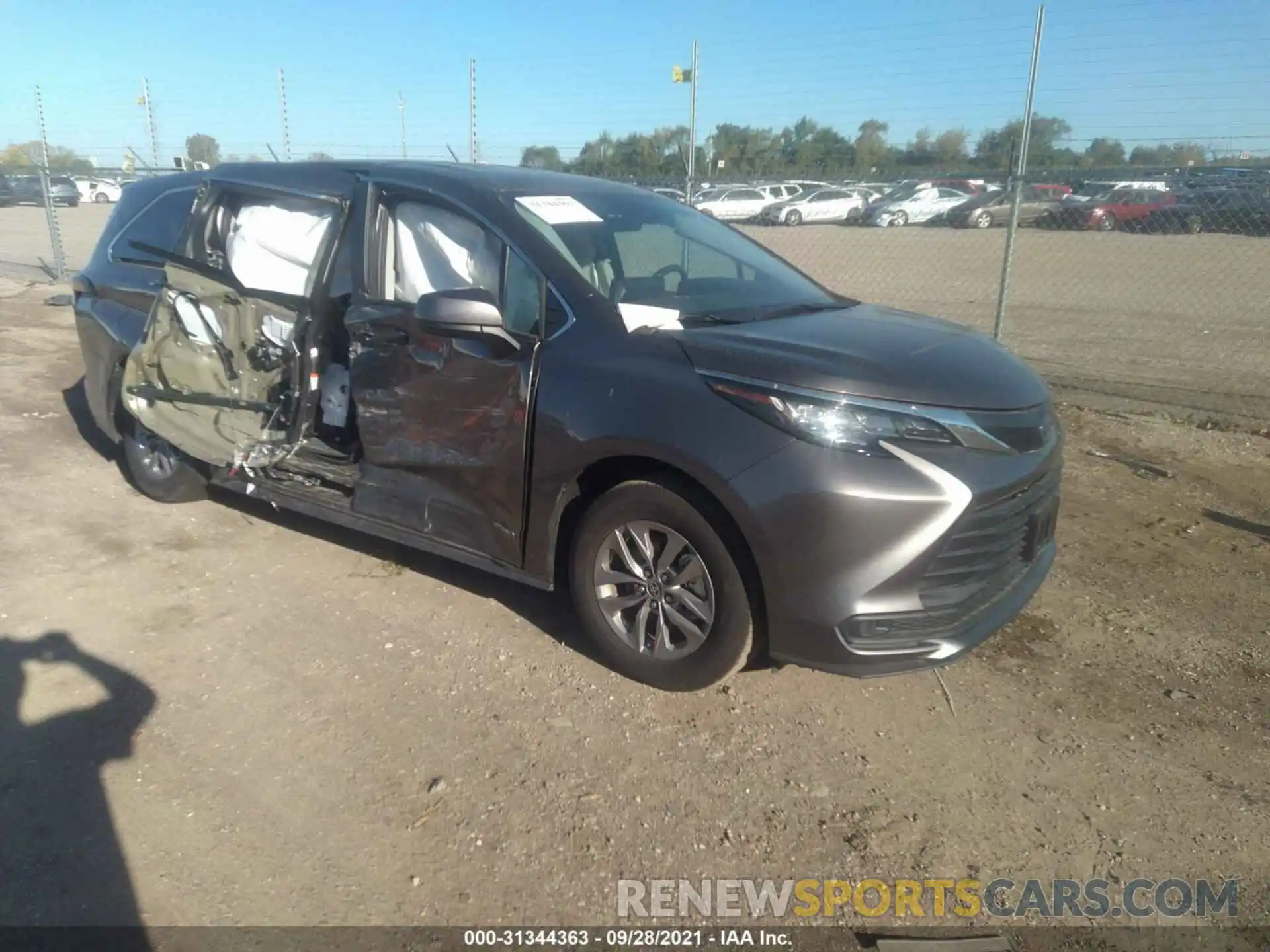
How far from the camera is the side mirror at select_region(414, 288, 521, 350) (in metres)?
3.60

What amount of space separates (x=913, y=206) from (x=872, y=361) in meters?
24.8

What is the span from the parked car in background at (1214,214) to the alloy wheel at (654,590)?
877cm

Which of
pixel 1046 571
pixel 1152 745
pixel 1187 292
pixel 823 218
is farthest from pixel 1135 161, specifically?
pixel 823 218

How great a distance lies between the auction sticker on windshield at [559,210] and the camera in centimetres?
399

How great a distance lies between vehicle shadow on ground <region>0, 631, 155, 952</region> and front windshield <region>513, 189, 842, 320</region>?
7.83ft

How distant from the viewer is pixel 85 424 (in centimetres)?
727

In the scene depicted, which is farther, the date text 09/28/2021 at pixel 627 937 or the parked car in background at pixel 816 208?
the parked car in background at pixel 816 208

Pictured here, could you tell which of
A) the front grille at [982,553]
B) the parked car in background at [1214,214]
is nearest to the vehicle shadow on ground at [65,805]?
the front grille at [982,553]

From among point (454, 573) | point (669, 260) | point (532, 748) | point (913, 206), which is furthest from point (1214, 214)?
point (913, 206)

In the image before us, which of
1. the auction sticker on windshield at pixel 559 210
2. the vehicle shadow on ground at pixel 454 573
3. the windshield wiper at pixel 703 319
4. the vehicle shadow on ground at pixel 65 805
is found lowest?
the vehicle shadow on ground at pixel 65 805

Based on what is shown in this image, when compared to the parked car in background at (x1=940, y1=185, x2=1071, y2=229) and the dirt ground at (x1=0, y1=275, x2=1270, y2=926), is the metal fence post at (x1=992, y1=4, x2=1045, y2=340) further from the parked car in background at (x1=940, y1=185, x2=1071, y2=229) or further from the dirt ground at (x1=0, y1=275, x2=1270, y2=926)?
the parked car in background at (x1=940, y1=185, x2=1071, y2=229)

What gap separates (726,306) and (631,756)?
6.05 feet

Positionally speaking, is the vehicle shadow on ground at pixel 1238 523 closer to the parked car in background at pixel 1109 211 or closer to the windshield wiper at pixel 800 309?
the windshield wiper at pixel 800 309

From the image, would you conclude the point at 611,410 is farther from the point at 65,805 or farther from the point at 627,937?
the point at 65,805
